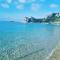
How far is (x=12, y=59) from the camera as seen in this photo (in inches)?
325

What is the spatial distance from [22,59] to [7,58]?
1.01 metres

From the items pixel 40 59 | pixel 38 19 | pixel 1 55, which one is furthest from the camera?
pixel 38 19

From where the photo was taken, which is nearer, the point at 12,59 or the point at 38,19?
the point at 12,59

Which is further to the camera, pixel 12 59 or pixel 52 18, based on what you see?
pixel 52 18

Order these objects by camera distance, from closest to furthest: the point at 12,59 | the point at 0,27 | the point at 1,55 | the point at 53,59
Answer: the point at 53,59 < the point at 12,59 < the point at 1,55 < the point at 0,27

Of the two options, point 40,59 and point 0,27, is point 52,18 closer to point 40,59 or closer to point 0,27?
point 40,59

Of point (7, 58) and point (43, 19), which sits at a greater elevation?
point (43, 19)

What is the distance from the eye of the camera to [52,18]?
44.6 feet

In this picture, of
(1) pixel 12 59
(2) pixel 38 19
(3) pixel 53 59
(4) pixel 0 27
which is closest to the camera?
(3) pixel 53 59

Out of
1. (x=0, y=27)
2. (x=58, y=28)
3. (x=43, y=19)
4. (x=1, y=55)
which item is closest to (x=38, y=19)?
(x=43, y=19)

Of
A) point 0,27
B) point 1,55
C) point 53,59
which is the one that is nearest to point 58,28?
point 0,27

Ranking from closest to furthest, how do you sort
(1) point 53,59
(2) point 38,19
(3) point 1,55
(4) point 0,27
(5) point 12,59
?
1. (1) point 53,59
2. (5) point 12,59
3. (3) point 1,55
4. (2) point 38,19
5. (4) point 0,27

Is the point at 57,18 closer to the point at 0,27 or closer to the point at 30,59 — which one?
the point at 30,59

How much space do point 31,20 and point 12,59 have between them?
5799 millimetres
